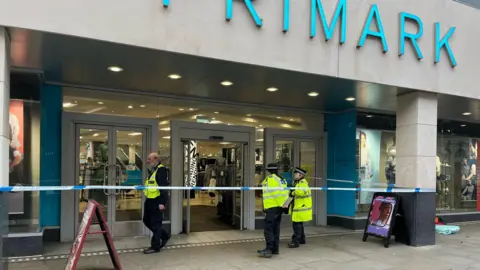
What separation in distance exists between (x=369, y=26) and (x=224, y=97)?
3545mm

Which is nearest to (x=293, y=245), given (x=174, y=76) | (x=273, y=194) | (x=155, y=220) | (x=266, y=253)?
(x=266, y=253)

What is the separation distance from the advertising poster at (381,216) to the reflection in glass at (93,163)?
566cm

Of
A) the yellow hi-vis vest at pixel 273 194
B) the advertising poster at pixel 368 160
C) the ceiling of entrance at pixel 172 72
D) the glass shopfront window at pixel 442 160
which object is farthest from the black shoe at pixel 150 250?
the advertising poster at pixel 368 160

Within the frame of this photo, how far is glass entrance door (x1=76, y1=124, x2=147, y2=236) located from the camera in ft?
27.2

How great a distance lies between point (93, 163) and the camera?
841 centimetres

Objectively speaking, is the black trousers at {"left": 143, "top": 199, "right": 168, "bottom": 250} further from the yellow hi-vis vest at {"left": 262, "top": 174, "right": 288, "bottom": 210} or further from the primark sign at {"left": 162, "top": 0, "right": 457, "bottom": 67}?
the primark sign at {"left": 162, "top": 0, "right": 457, "bottom": 67}

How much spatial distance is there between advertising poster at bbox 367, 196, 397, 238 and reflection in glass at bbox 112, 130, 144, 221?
5.00 metres

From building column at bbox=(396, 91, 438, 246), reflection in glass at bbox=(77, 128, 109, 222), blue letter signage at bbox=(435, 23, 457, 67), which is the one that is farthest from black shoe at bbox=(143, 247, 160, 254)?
blue letter signage at bbox=(435, 23, 457, 67)

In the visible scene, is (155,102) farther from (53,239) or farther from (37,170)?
(53,239)

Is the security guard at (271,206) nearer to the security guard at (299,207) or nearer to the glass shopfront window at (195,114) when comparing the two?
the security guard at (299,207)

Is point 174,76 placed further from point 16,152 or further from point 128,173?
point 16,152

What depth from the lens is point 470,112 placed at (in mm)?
Answer: 11008

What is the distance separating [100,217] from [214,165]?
5366mm

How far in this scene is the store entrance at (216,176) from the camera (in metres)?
9.46
